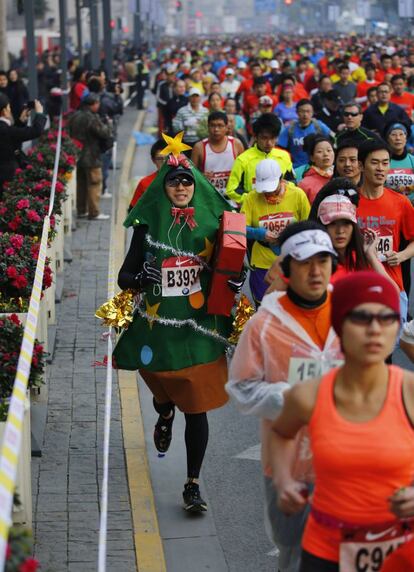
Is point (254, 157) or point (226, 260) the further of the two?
point (254, 157)

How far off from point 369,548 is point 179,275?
3.08 m

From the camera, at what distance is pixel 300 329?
18.3 feet

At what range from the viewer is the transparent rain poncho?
554 cm

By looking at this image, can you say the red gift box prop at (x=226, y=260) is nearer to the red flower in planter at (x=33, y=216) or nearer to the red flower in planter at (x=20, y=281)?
the red flower in planter at (x=20, y=281)

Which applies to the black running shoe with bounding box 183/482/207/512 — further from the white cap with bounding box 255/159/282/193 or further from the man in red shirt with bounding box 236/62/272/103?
the man in red shirt with bounding box 236/62/272/103

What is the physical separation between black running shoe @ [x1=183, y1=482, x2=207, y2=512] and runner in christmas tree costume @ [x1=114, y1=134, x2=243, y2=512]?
0.08 meters

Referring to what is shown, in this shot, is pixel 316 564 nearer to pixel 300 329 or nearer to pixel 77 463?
pixel 300 329

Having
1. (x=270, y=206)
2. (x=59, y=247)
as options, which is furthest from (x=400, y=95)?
(x=270, y=206)

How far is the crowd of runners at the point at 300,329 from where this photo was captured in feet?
15.0

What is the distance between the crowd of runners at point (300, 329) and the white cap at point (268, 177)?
1cm

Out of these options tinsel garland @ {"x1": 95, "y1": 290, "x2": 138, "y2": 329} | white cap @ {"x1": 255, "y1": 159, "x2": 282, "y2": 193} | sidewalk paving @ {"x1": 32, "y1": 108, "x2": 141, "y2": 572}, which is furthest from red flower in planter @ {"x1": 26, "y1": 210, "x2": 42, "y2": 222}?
tinsel garland @ {"x1": 95, "y1": 290, "x2": 138, "y2": 329}

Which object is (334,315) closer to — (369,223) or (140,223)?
Result: (140,223)

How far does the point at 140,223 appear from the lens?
769cm

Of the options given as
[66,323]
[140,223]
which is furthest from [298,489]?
[66,323]
